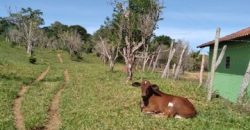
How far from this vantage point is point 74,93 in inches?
865

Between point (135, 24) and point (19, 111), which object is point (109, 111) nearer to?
point (19, 111)

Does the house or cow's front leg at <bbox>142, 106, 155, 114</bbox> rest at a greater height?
the house

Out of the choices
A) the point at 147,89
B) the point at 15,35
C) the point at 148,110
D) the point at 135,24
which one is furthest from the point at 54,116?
the point at 15,35

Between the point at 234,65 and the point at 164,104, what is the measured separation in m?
11.3

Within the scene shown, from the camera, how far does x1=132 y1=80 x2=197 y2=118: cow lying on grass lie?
14.3 metres

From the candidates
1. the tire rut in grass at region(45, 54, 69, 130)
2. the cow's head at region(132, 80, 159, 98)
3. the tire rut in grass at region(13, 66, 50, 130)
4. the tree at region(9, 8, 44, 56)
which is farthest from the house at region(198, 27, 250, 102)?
the tree at region(9, 8, 44, 56)

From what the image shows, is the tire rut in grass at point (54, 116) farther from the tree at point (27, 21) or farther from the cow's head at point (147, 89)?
the tree at point (27, 21)

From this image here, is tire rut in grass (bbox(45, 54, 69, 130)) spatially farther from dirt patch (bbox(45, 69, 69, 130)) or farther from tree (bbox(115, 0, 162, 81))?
tree (bbox(115, 0, 162, 81))

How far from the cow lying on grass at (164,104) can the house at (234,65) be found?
7523mm

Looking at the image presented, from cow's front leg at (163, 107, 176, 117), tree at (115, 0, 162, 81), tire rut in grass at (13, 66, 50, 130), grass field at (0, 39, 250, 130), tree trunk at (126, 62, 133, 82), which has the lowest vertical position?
tire rut in grass at (13, 66, 50, 130)

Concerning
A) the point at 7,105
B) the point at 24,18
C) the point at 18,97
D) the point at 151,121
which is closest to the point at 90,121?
the point at 151,121

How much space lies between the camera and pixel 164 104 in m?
14.8

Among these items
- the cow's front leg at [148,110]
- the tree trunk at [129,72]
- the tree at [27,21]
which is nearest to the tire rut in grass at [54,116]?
the cow's front leg at [148,110]

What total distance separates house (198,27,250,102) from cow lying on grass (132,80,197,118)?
7523 millimetres
